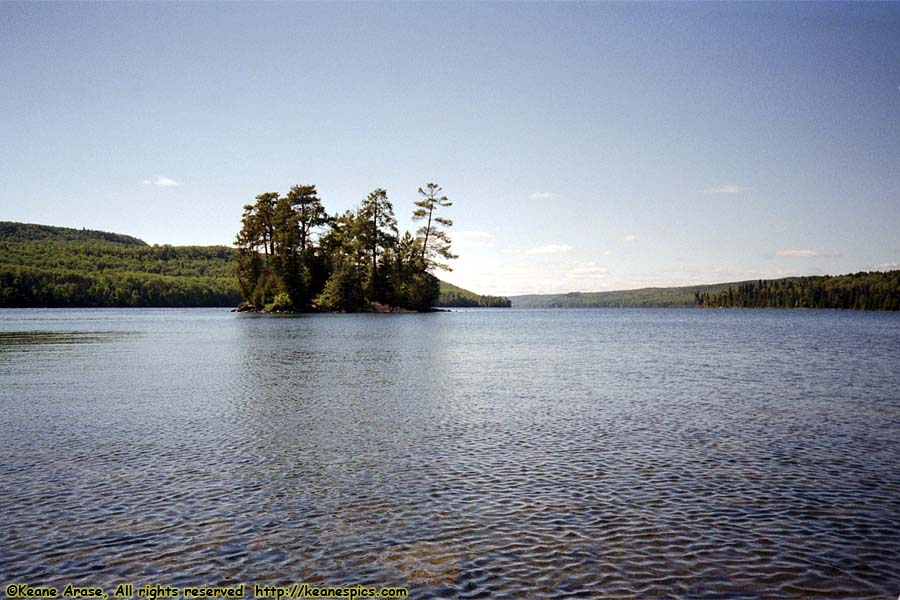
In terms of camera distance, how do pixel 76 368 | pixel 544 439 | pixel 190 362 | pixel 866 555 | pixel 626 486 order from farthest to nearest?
pixel 190 362, pixel 76 368, pixel 544 439, pixel 626 486, pixel 866 555

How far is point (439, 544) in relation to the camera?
9.02 meters

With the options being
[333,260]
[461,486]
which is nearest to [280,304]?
[333,260]

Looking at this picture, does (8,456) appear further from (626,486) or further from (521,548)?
(626,486)

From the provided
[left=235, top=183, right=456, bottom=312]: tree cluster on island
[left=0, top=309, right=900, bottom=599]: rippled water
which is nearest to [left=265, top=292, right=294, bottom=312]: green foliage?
[left=235, top=183, right=456, bottom=312]: tree cluster on island

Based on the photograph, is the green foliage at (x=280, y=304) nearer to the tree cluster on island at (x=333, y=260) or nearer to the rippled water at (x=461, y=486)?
the tree cluster on island at (x=333, y=260)

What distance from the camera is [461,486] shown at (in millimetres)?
11883

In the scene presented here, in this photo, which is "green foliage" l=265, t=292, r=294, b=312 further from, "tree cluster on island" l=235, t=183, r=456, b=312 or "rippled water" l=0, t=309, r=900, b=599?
"rippled water" l=0, t=309, r=900, b=599

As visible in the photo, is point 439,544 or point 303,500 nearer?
point 439,544

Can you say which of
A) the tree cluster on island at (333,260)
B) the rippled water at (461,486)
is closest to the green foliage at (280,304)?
the tree cluster on island at (333,260)

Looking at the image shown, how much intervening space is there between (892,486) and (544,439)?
7363 mm

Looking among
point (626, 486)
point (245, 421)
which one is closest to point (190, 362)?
point (245, 421)

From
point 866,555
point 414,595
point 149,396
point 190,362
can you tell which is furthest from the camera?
point 190,362

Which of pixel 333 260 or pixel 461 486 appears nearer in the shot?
pixel 461 486

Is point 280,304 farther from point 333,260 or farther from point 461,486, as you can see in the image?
point 461,486
